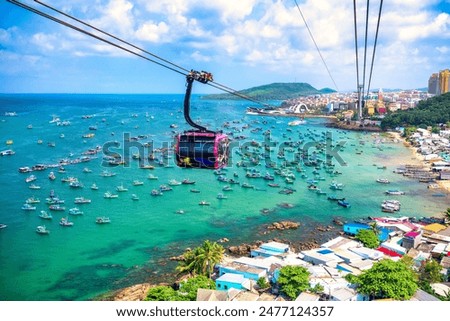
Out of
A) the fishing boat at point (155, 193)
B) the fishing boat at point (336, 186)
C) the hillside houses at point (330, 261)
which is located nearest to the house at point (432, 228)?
the hillside houses at point (330, 261)

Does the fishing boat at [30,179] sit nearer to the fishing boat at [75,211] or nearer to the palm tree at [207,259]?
the fishing boat at [75,211]

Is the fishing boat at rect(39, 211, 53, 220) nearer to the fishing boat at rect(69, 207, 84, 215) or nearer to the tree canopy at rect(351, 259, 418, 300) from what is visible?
the fishing boat at rect(69, 207, 84, 215)

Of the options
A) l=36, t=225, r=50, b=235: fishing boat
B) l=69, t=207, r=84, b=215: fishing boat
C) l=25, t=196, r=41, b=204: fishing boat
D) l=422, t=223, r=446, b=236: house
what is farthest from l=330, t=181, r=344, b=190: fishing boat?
l=25, t=196, r=41, b=204: fishing boat

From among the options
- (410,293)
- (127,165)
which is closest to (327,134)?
(127,165)

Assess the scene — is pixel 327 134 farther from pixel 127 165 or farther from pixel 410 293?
pixel 410 293

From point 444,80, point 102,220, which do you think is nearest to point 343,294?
point 102,220
